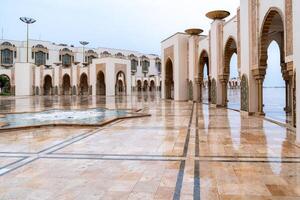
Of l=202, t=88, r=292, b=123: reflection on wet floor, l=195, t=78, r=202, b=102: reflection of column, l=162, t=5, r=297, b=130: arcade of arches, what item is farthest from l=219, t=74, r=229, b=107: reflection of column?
l=195, t=78, r=202, b=102: reflection of column

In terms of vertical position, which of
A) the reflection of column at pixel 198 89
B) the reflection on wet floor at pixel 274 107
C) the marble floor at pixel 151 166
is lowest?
A: the marble floor at pixel 151 166

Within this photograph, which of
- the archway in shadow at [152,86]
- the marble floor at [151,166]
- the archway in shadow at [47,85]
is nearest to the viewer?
the marble floor at [151,166]

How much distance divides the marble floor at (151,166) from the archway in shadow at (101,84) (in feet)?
94.9

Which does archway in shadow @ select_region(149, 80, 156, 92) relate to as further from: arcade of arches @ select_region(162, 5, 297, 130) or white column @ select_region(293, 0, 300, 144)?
white column @ select_region(293, 0, 300, 144)

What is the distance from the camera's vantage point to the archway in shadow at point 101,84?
34756 millimetres

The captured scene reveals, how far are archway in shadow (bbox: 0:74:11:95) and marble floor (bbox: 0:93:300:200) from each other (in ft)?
118

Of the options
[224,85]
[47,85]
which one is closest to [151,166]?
[224,85]

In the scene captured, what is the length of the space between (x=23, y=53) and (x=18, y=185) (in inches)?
1930

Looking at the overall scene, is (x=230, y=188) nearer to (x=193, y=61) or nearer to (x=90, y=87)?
(x=193, y=61)

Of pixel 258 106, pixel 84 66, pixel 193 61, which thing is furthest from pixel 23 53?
pixel 258 106

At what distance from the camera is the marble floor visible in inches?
107

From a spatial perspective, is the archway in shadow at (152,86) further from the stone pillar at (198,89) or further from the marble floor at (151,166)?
the marble floor at (151,166)

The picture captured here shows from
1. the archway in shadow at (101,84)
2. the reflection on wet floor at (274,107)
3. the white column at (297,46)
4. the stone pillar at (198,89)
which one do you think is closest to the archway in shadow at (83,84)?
the archway in shadow at (101,84)

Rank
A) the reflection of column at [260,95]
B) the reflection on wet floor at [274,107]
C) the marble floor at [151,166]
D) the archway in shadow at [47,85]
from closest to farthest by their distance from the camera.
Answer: the marble floor at [151,166]
the reflection on wet floor at [274,107]
the reflection of column at [260,95]
the archway in shadow at [47,85]
